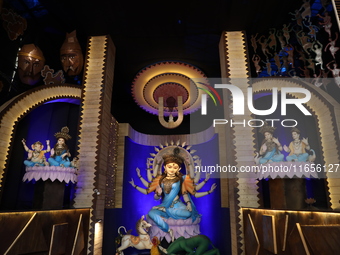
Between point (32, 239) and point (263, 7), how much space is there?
6294mm

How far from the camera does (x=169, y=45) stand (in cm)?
720

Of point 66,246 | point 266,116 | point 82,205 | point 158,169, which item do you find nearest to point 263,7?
point 266,116

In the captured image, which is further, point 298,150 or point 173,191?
point 173,191

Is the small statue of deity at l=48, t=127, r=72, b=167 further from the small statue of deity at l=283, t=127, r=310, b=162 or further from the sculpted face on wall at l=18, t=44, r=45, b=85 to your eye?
the small statue of deity at l=283, t=127, r=310, b=162

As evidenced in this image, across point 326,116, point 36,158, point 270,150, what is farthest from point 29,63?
point 326,116

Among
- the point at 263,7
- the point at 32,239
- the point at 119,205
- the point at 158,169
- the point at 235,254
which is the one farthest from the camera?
the point at 158,169

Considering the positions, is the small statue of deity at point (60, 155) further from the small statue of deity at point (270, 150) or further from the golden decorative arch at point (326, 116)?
the golden decorative arch at point (326, 116)

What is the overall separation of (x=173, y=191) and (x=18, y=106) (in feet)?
14.0

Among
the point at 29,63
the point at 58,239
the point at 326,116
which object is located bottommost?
the point at 58,239

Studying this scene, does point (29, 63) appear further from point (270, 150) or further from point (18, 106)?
point (270, 150)

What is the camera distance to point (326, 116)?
5.39 meters

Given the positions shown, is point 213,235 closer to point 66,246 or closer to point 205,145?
point 205,145

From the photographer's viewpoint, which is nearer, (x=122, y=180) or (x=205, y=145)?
(x=122, y=180)

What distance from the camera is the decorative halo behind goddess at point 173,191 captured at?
6.46 metres
